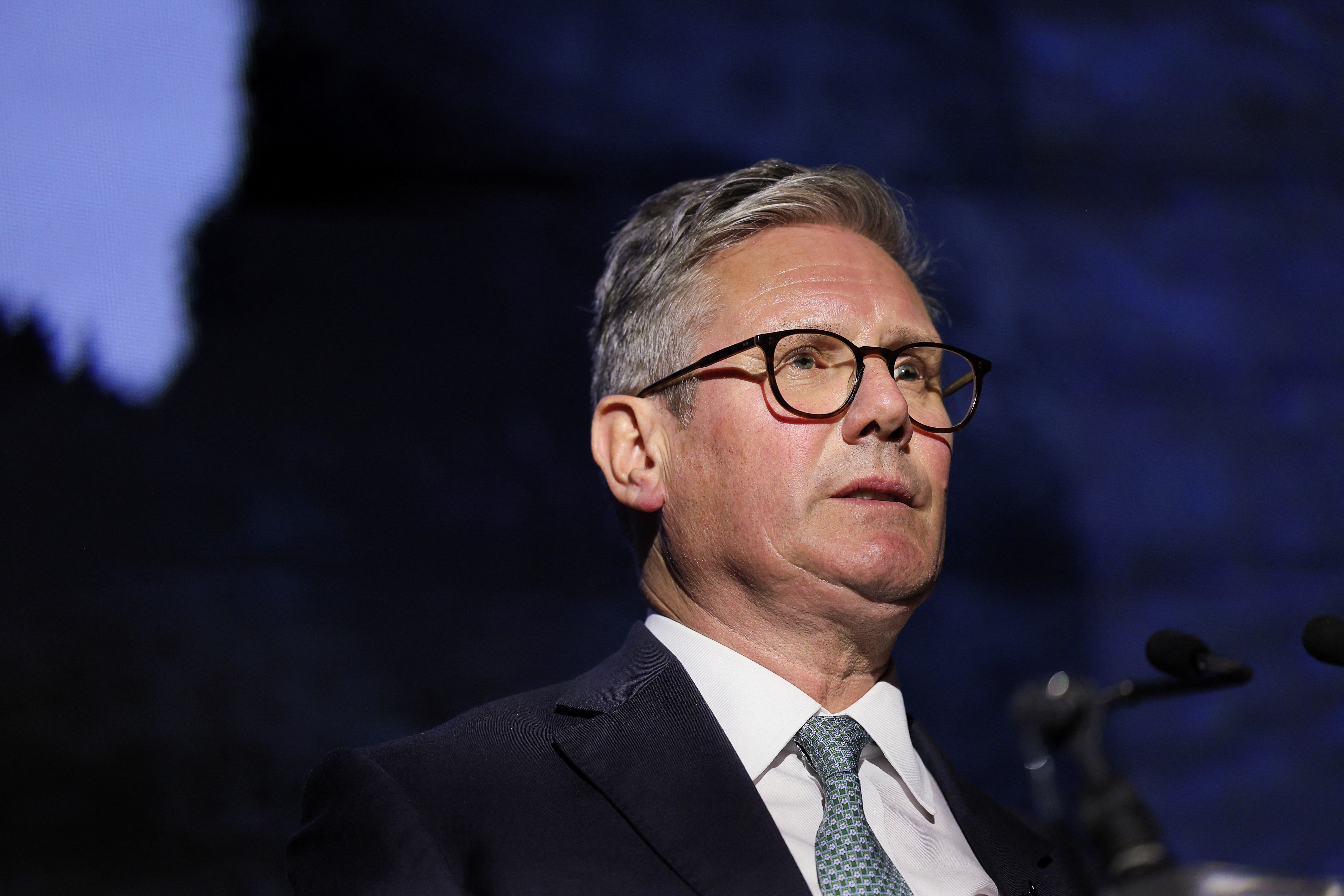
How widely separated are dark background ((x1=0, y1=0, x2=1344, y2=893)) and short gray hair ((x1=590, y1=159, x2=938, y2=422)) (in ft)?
2.00

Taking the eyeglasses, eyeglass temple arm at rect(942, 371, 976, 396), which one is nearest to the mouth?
the eyeglasses

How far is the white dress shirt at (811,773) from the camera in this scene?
1.52 meters

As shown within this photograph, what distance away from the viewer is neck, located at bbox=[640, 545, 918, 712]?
1668 mm

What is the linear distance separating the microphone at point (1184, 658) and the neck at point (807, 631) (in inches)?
13.8

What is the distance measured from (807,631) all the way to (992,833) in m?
0.46

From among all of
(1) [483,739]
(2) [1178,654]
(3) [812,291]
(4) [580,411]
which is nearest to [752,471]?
(3) [812,291]

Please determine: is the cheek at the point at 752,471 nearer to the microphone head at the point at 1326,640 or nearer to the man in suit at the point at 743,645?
the man in suit at the point at 743,645

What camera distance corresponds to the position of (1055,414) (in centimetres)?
285

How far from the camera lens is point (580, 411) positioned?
2652 millimetres

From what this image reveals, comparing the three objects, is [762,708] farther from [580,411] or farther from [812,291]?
[580,411]

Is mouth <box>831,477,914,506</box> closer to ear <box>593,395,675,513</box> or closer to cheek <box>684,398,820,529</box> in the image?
cheek <box>684,398,820,529</box>

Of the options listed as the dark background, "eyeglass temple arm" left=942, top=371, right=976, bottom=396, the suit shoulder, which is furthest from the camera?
the dark background

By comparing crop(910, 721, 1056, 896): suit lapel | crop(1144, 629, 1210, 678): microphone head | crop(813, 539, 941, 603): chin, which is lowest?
crop(910, 721, 1056, 896): suit lapel

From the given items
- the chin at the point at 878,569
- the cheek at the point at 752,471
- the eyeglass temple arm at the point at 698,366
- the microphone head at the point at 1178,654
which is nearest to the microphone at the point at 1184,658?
the microphone head at the point at 1178,654
